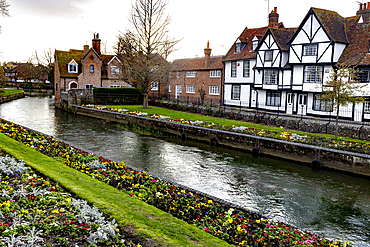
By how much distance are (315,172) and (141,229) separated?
1299 cm

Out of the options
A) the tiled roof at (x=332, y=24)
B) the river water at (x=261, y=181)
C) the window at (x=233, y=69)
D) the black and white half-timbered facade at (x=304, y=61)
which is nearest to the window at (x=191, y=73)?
the window at (x=233, y=69)

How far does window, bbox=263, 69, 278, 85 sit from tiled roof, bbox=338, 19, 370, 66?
7.80 m

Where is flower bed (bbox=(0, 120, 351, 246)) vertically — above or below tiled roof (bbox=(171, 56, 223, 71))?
below

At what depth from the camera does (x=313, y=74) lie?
3244 centimetres

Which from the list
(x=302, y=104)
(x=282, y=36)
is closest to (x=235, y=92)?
(x=282, y=36)

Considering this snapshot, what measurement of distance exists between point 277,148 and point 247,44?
89.0ft

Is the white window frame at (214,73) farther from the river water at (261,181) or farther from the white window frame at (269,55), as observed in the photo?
the river water at (261,181)

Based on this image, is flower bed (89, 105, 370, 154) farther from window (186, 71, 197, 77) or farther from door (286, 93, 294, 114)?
window (186, 71, 197, 77)

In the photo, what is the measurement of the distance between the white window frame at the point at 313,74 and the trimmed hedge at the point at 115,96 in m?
25.0

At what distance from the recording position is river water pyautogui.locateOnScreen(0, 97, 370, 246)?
1066cm

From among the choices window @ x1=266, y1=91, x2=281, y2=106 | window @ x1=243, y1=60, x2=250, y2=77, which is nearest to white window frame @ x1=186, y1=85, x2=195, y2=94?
window @ x1=243, y1=60, x2=250, y2=77

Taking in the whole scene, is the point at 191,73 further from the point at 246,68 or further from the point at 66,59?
the point at 66,59

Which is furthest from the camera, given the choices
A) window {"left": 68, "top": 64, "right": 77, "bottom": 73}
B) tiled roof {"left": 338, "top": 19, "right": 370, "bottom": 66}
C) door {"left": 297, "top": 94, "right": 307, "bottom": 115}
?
window {"left": 68, "top": 64, "right": 77, "bottom": 73}

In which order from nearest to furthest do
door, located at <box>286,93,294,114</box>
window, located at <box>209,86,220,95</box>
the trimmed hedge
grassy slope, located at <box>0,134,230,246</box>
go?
grassy slope, located at <box>0,134,230,246</box> < door, located at <box>286,93,294,114</box> < the trimmed hedge < window, located at <box>209,86,220,95</box>
